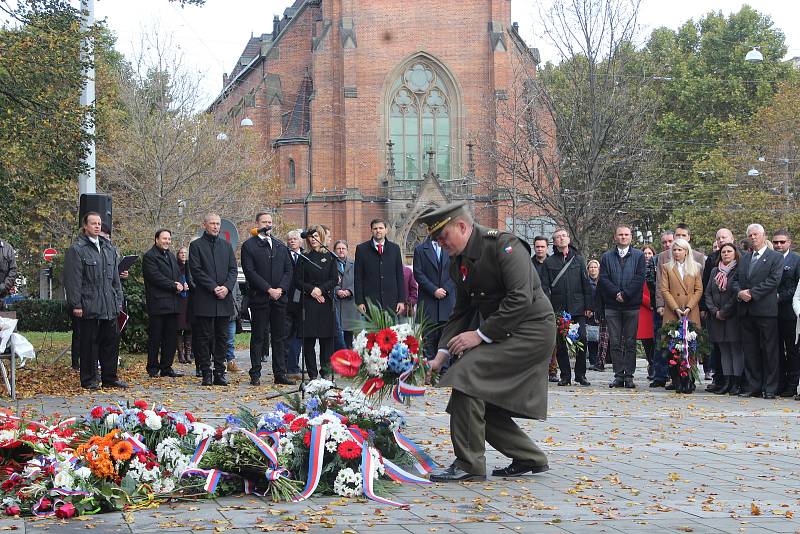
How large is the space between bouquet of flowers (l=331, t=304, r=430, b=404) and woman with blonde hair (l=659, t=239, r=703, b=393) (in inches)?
349

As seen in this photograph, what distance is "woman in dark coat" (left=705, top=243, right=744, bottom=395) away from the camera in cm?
1562

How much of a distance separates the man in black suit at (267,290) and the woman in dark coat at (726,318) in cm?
614

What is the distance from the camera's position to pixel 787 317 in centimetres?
1513

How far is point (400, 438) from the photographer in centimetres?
824

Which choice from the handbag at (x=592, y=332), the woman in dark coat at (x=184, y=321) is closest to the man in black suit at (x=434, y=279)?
the woman in dark coat at (x=184, y=321)

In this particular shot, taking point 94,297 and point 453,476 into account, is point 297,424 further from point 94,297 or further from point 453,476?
point 94,297

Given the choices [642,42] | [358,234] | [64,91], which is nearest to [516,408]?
[64,91]

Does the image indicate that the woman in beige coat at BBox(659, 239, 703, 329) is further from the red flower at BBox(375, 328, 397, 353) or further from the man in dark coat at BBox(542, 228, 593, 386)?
the red flower at BBox(375, 328, 397, 353)

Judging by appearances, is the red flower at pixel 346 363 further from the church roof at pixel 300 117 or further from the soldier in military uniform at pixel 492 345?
the church roof at pixel 300 117

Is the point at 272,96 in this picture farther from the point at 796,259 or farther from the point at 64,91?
the point at 796,259

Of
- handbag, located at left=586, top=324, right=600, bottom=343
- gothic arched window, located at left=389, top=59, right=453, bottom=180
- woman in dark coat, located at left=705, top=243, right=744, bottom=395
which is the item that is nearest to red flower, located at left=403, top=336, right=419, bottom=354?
woman in dark coat, located at left=705, top=243, right=744, bottom=395

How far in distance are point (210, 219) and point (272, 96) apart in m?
49.8

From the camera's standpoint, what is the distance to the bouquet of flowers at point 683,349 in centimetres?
1573

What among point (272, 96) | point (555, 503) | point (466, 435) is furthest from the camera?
point (272, 96)
